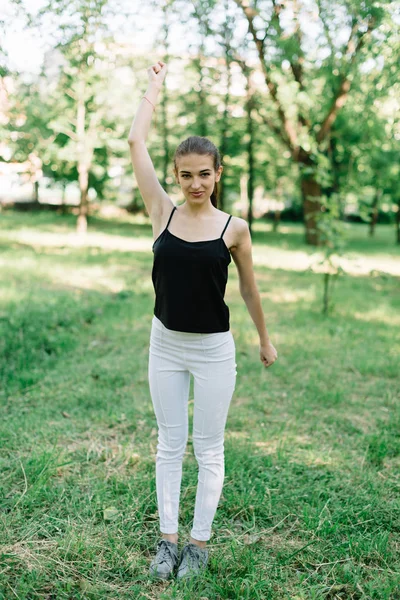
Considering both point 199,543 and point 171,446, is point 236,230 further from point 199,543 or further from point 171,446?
point 199,543

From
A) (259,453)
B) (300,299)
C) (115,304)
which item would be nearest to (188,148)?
(259,453)

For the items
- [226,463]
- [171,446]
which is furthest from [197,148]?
[226,463]

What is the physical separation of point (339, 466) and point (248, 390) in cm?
155

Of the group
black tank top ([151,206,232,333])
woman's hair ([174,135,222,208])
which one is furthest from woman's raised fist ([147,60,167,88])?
black tank top ([151,206,232,333])

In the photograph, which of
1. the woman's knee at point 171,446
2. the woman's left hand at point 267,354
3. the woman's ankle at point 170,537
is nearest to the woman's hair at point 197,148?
the woman's left hand at point 267,354

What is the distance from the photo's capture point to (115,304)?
8555 mm

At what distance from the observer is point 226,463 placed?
12.6 ft

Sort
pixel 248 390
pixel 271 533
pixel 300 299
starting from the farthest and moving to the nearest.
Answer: pixel 300 299 < pixel 248 390 < pixel 271 533

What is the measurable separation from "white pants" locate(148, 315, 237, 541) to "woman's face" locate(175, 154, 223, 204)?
2.01ft

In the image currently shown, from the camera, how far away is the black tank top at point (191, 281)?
2525 mm

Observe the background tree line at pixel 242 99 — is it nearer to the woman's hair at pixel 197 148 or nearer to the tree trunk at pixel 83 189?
the tree trunk at pixel 83 189

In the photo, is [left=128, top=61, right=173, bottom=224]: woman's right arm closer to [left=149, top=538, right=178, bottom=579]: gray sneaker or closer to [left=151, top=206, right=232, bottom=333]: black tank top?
[left=151, top=206, right=232, bottom=333]: black tank top

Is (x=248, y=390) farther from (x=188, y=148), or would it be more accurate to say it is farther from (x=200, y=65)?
(x=200, y=65)

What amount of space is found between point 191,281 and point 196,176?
46 centimetres
